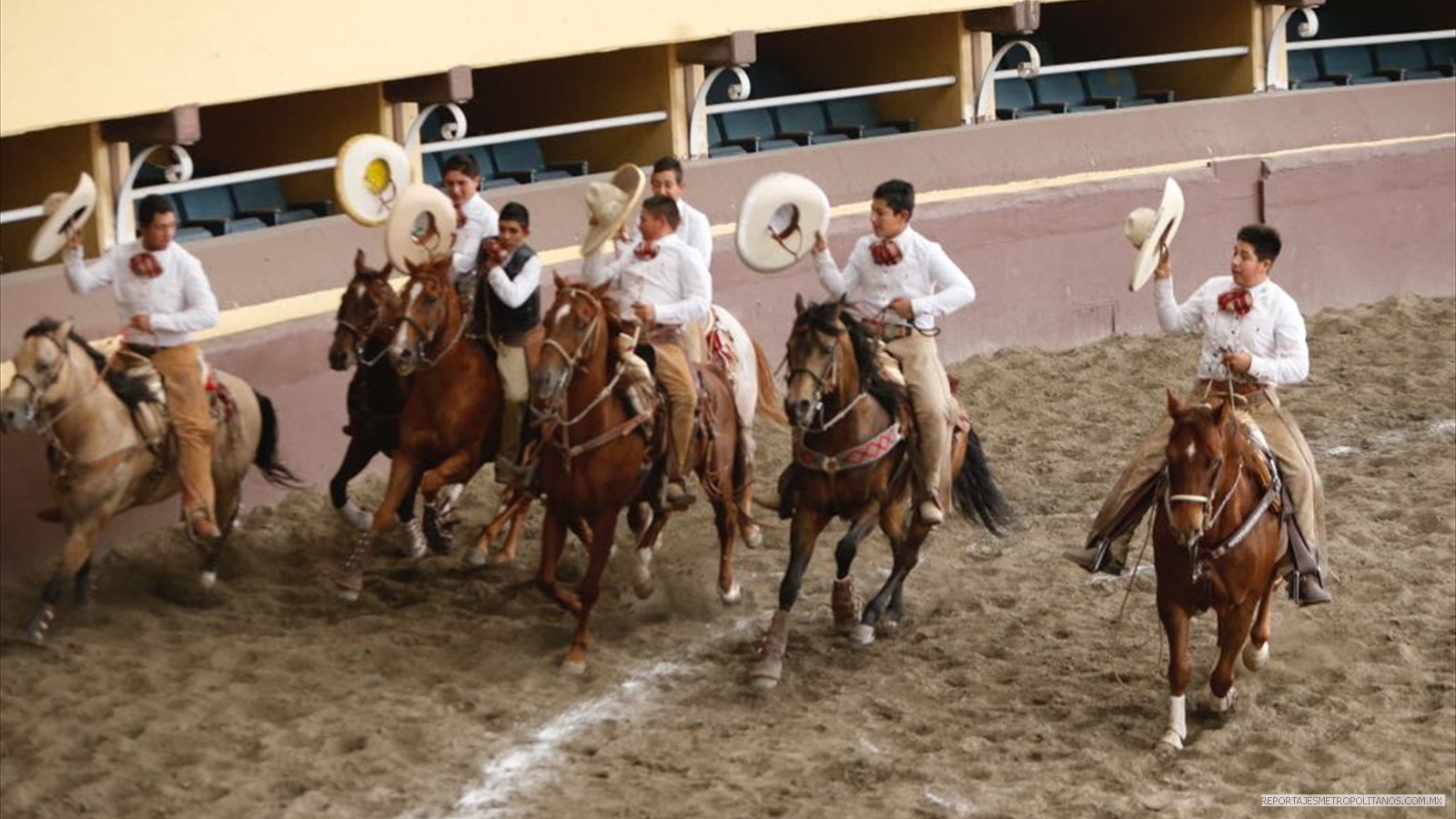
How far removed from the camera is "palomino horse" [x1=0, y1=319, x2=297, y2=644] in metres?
11.9

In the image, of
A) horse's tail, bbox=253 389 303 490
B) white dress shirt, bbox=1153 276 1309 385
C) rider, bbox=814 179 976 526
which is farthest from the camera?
horse's tail, bbox=253 389 303 490

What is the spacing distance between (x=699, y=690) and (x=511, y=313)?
2253 mm

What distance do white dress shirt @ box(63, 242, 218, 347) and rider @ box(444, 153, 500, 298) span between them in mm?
1404

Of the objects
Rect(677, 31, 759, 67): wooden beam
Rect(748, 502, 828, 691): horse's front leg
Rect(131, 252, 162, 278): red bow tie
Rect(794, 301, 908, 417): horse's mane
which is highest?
Rect(677, 31, 759, 67): wooden beam

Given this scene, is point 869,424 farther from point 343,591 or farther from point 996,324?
point 996,324

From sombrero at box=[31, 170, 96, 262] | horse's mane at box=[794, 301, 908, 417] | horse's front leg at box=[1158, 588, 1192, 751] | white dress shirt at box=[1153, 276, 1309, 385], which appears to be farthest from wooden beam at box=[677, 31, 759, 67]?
horse's front leg at box=[1158, 588, 1192, 751]

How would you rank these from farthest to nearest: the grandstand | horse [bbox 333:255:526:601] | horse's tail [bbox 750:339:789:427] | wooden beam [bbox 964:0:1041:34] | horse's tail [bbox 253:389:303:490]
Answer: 1. wooden beam [bbox 964:0:1041:34]
2. horse's tail [bbox 750:339:789:427]
3. the grandstand
4. horse's tail [bbox 253:389:303:490]
5. horse [bbox 333:255:526:601]

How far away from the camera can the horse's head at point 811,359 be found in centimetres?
1176

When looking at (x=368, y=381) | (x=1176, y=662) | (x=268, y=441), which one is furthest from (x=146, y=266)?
(x=1176, y=662)

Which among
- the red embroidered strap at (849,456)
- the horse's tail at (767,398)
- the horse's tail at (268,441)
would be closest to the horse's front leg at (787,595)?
the red embroidered strap at (849,456)

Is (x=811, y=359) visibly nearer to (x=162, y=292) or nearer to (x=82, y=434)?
(x=162, y=292)

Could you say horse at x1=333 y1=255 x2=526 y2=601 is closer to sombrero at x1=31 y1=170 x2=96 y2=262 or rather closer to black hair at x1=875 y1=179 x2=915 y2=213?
sombrero at x1=31 y1=170 x2=96 y2=262

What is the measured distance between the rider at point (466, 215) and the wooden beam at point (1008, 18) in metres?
6.32

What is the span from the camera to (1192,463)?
10.9 meters
